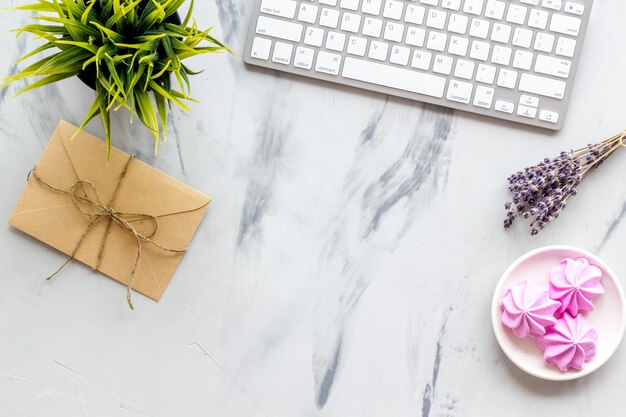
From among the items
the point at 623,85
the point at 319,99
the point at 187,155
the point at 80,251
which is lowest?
the point at 80,251

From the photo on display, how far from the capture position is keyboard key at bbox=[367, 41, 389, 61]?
81 cm

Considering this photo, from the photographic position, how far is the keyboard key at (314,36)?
2.66ft

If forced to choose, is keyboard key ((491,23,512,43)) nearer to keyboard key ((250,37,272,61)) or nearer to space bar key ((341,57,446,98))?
space bar key ((341,57,446,98))

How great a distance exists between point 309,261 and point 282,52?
0.27 metres

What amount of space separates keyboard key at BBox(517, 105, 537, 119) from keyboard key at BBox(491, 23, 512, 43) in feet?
0.28

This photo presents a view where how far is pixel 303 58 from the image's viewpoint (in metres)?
0.81

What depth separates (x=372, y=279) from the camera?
0.84 meters

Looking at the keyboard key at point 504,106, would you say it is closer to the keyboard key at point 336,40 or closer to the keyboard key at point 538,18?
the keyboard key at point 538,18

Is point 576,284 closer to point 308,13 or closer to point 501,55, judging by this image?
point 501,55

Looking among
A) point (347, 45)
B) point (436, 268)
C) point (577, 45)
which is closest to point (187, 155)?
point (347, 45)

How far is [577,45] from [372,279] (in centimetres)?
38

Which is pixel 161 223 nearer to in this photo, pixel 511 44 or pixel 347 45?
pixel 347 45

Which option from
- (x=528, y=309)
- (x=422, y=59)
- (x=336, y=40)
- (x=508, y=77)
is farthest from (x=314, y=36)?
(x=528, y=309)

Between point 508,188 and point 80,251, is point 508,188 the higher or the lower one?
the higher one
